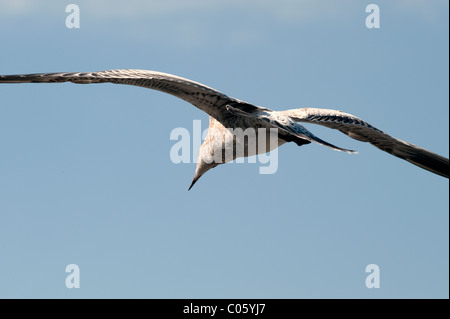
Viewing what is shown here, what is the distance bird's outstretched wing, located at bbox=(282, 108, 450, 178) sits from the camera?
22500mm

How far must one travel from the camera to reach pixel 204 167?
934 inches

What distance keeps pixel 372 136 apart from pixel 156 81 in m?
8.02

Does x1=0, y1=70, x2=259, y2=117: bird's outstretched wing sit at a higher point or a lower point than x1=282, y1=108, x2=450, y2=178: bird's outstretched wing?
higher

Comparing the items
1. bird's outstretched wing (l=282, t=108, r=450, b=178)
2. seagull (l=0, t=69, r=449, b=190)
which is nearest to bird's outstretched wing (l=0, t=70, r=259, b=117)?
seagull (l=0, t=69, r=449, b=190)

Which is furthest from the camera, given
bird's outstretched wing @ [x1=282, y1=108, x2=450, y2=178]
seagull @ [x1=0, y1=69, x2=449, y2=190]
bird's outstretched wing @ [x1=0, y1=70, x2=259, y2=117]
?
bird's outstretched wing @ [x1=282, y1=108, x2=450, y2=178]

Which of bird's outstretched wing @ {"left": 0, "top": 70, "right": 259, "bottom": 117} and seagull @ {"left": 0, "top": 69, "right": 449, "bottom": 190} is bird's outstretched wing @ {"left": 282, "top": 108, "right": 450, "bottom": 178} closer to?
seagull @ {"left": 0, "top": 69, "right": 449, "bottom": 190}

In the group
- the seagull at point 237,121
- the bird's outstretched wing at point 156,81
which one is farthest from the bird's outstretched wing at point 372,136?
the bird's outstretched wing at point 156,81

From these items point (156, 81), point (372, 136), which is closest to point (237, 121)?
point (156, 81)

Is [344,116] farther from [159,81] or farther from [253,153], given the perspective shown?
[159,81]

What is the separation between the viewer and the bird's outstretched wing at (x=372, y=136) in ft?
73.8

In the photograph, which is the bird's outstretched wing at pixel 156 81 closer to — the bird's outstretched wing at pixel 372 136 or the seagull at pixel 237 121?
the seagull at pixel 237 121

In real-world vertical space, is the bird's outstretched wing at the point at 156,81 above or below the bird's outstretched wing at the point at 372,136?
above

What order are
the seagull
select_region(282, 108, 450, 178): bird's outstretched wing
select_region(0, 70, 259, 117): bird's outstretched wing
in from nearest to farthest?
select_region(0, 70, 259, 117): bird's outstretched wing → the seagull → select_region(282, 108, 450, 178): bird's outstretched wing
